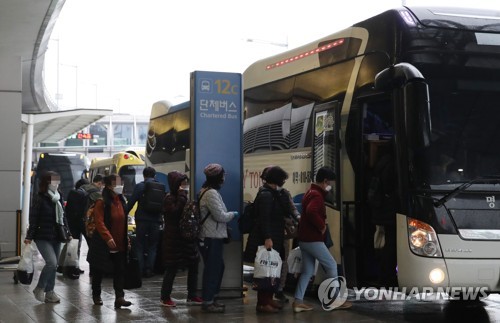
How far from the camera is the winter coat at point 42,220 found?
10750mm

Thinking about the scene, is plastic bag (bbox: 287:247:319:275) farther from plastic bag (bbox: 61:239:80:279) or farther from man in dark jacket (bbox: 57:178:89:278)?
man in dark jacket (bbox: 57:178:89:278)

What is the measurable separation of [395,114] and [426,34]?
1.01 m

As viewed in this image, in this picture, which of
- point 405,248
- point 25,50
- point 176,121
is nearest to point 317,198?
point 405,248

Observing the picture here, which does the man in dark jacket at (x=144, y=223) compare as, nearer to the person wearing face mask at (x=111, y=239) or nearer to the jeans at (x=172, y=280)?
the jeans at (x=172, y=280)

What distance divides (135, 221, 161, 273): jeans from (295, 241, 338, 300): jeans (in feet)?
13.4

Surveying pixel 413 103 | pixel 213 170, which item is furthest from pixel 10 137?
pixel 413 103

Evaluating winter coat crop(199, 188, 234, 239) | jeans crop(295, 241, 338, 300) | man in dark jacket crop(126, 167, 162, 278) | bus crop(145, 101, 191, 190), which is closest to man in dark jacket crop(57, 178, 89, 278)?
man in dark jacket crop(126, 167, 162, 278)

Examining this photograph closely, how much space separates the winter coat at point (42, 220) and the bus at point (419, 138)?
360 centimetres

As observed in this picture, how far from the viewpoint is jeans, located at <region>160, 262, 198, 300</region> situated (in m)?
10.3

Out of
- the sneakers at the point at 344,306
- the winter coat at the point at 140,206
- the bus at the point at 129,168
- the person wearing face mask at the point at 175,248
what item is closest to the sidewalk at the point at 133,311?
the sneakers at the point at 344,306

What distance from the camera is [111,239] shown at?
32.8 ft

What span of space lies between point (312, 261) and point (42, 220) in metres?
3.69

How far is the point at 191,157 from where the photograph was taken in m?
10.8

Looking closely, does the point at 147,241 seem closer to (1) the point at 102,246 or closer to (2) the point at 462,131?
(1) the point at 102,246
